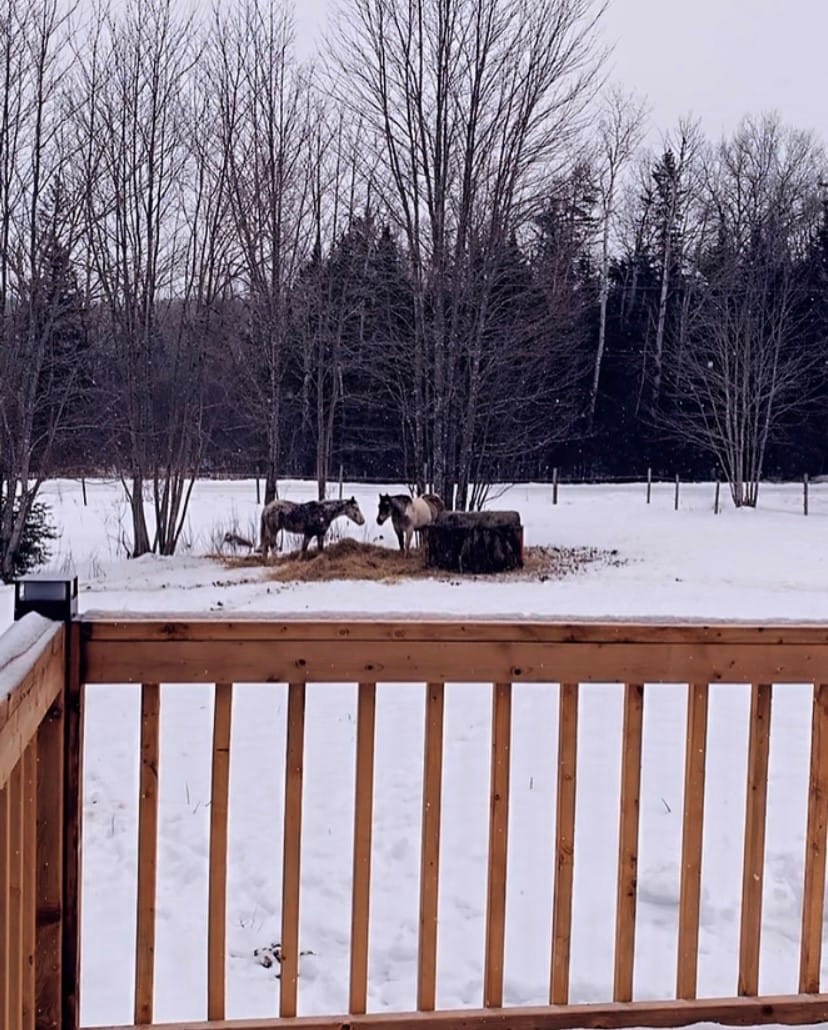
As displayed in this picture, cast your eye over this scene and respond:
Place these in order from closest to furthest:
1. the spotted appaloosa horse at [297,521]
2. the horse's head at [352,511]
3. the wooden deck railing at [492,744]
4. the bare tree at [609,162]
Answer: the wooden deck railing at [492,744] < the spotted appaloosa horse at [297,521] < the horse's head at [352,511] < the bare tree at [609,162]

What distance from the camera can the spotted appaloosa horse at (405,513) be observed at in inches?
487

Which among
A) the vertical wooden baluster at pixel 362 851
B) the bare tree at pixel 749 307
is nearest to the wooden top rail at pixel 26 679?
Answer: the vertical wooden baluster at pixel 362 851

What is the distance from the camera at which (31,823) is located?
1601 millimetres

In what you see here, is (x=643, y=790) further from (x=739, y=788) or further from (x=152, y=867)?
(x=152, y=867)

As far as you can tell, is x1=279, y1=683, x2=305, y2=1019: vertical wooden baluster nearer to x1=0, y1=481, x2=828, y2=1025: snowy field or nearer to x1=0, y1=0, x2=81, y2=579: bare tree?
x1=0, y1=481, x2=828, y2=1025: snowy field

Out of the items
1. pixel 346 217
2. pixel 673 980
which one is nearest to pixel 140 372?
pixel 346 217

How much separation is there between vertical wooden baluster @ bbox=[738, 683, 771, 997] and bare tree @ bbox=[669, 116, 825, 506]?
66.1 feet

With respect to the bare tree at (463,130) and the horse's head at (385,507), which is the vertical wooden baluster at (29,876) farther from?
the bare tree at (463,130)

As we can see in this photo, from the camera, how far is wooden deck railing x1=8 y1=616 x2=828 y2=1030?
6.09 ft

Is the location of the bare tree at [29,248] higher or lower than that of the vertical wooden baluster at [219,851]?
higher

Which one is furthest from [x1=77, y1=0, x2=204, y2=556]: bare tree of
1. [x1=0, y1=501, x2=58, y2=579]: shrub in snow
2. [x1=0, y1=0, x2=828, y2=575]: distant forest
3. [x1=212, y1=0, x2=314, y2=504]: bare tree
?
[x1=0, y1=501, x2=58, y2=579]: shrub in snow

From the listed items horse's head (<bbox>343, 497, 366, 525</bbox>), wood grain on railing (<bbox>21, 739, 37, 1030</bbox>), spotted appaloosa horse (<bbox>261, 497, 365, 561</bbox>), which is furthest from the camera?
horse's head (<bbox>343, 497, 366, 525</bbox>)

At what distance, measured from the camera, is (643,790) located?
3.93 metres

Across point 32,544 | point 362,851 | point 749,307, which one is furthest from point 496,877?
point 749,307
